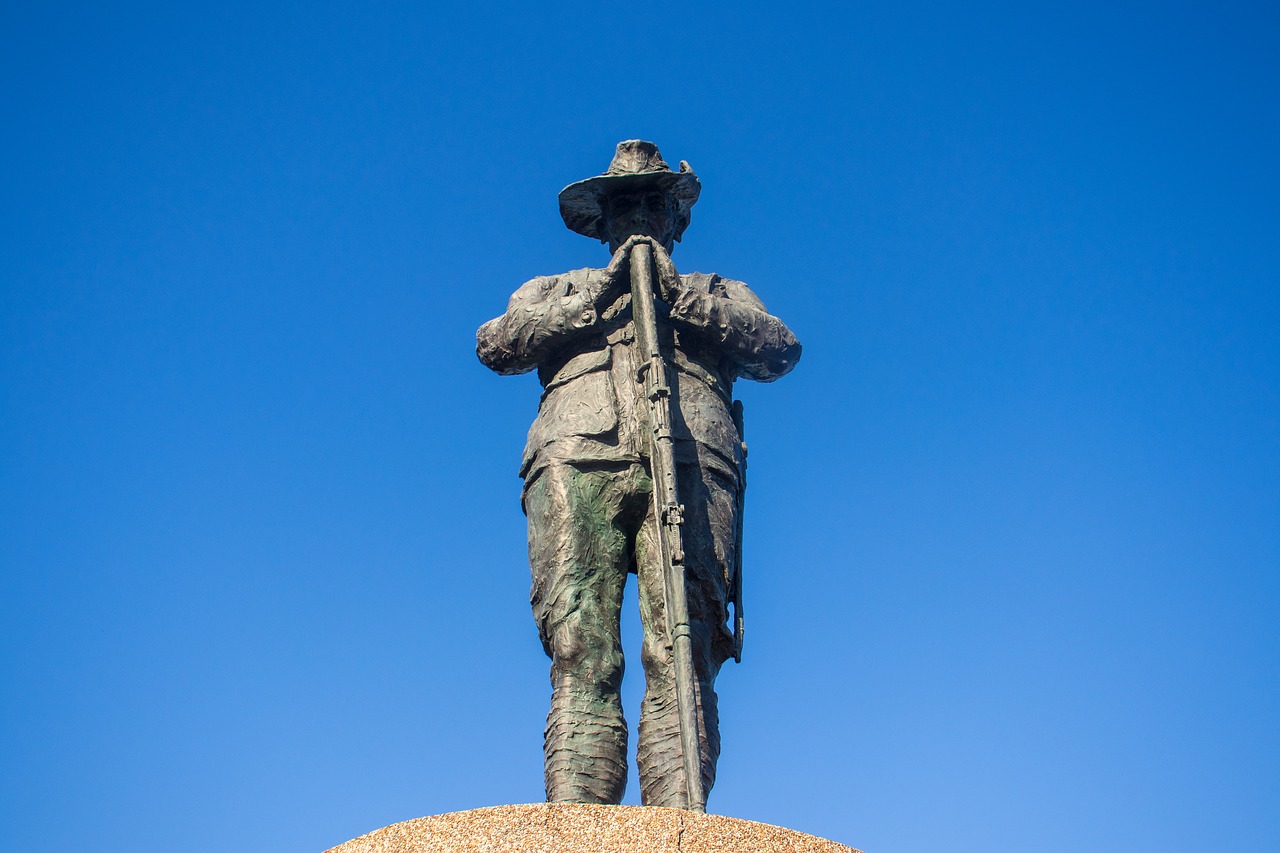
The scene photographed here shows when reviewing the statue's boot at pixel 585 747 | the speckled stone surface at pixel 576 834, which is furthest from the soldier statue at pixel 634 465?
the speckled stone surface at pixel 576 834

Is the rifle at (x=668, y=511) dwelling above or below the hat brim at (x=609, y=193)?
below

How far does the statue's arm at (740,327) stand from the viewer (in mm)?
9062

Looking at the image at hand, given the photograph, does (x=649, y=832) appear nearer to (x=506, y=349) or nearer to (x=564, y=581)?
(x=564, y=581)

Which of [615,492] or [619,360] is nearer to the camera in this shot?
[615,492]

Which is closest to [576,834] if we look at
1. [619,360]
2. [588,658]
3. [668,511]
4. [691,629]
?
[588,658]

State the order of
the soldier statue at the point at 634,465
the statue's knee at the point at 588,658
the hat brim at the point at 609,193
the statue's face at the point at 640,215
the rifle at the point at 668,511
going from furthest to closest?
the statue's face at the point at 640,215
the hat brim at the point at 609,193
the statue's knee at the point at 588,658
the soldier statue at the point at 634,465
the rifle at the point at 668,511

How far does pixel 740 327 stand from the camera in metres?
9.16

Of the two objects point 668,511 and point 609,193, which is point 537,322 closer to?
point 609,193

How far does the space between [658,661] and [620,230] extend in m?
2.95

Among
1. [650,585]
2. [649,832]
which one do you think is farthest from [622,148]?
[649,832]

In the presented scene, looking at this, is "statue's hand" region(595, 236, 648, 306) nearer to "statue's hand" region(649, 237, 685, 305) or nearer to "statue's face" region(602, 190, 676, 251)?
"statue's hand" region(649, 237, 685, 305)

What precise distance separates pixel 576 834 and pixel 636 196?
490 centimetres

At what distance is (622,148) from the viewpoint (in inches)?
382

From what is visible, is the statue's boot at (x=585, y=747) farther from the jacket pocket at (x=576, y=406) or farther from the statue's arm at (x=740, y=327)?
Result: the statue's arm at (x=740, y=327)
